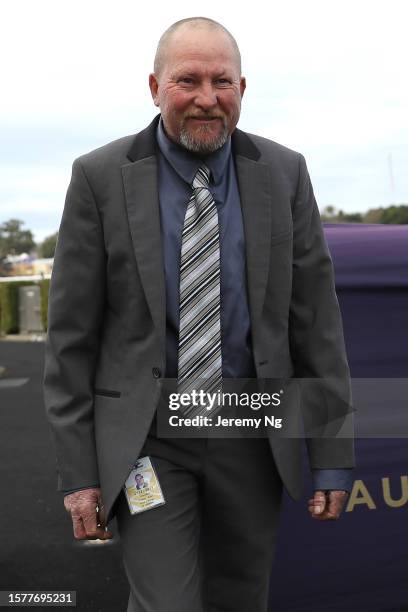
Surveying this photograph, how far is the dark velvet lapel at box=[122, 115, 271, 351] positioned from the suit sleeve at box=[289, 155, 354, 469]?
0.43ft

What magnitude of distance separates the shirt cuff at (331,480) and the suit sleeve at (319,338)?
15mm

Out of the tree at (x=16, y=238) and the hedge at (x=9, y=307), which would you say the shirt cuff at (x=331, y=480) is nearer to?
the hedge at (x=9, y=307)

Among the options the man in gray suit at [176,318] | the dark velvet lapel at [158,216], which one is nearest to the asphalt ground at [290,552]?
the man in gray suit at [176,318]

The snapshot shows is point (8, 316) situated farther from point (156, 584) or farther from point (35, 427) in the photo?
point (156, 584)

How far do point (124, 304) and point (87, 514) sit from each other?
507mm

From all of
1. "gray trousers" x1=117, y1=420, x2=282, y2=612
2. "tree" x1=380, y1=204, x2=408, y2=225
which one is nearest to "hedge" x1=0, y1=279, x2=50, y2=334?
"gray trousers" x1=117, y1=420, x2=282, y2=612

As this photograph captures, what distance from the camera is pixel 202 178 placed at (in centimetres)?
230

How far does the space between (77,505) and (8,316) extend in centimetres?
2764

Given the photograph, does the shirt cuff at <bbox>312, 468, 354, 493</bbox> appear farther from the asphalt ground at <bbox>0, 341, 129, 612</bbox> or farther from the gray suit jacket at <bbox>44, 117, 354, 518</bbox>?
the asphalt ground at <bbox>0, 341, 129, 612</bbox>

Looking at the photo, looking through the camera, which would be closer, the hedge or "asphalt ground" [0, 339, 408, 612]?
"asphalt ground" [0, 339, 408, 612]

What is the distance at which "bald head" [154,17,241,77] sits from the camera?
7.34 ft

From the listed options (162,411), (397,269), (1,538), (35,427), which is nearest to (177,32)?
(162,411)

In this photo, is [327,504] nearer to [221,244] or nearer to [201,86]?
[221,244]

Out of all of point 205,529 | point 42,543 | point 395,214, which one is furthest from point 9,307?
point 395,214
